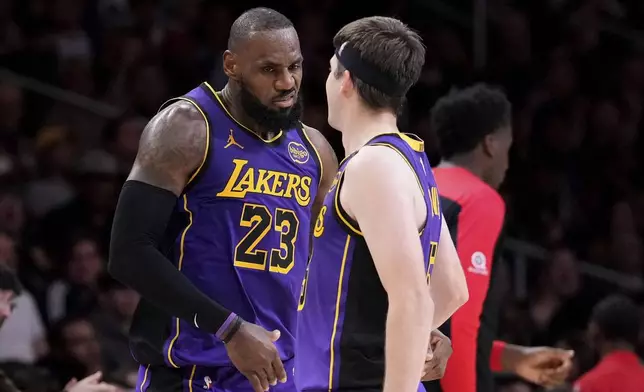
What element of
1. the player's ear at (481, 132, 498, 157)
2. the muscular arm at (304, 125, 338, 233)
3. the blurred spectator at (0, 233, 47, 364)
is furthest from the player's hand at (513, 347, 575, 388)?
the blurred spectator at (0, 233, 47, 364)

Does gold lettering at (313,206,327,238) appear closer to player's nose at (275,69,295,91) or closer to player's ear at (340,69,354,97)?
player's ear at (340,69,354,97)

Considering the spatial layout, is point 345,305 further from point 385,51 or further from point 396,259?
point 385,51

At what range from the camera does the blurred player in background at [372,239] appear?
312cm

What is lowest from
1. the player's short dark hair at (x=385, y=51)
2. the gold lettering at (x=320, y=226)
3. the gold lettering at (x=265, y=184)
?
the gold lettering at (x=320, y=226)

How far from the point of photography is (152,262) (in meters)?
3.63

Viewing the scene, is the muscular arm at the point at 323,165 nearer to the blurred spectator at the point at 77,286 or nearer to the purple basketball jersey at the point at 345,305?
the purple basketball jersey at the point at 345,305

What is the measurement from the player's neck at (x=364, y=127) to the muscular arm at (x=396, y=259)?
20 cm

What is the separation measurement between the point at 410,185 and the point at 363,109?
1.06 ft

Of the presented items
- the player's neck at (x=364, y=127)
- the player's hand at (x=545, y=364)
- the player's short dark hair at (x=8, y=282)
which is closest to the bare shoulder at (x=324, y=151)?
the player's neck at (x=364, y=127)

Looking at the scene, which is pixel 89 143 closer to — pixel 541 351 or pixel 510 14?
pixel 510 14

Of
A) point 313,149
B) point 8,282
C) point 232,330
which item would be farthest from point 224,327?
point 8,282

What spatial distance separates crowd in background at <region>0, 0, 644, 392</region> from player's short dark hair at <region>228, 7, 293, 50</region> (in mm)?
2508

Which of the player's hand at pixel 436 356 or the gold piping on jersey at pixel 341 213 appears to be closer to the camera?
the gold piping on jersey at pixel 341 213

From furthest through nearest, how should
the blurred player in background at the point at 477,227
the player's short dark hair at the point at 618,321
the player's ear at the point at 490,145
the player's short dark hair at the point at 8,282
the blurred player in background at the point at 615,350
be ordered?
the player's short dark hair at the point at 618,321
the blurred player in background at the point at 615,350
the player's ear at the point at 490,145
the player's short dark hair at the point at 8,282
the blurred player in background at the point at 477,227
